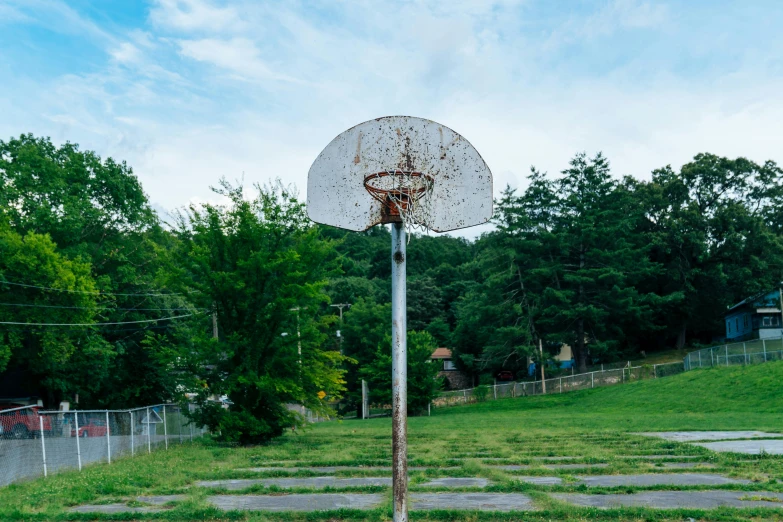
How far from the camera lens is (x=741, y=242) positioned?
53344mm

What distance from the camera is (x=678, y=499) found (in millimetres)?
8789

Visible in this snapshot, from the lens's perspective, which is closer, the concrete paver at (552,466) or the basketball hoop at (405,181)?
the basketball hoop at (405,181)

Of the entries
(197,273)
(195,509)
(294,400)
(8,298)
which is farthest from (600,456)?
(8,298)

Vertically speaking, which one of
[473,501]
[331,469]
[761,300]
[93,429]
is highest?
[761,300]

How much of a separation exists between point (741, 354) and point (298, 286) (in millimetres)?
29752

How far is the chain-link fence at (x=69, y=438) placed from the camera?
1266 cm

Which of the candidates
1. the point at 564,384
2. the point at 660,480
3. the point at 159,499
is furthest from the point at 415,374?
the point at 159,499

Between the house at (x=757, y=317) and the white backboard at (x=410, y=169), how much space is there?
52.0 m

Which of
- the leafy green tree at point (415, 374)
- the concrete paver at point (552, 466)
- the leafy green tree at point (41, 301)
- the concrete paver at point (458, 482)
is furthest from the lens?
the leafy green tree at point (415, 374)

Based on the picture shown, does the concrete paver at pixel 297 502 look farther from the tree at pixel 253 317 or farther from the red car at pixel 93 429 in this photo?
the tree at pixel 253 317

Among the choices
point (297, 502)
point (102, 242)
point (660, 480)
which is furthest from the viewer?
point (102, 242)

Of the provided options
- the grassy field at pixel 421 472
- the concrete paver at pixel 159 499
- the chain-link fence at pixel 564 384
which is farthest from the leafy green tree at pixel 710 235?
the concrete paver at pixel 159 499

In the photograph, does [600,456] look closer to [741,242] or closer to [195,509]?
[195,509]

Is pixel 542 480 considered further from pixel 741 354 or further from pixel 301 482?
pixel 741 354
